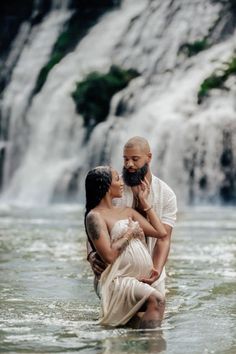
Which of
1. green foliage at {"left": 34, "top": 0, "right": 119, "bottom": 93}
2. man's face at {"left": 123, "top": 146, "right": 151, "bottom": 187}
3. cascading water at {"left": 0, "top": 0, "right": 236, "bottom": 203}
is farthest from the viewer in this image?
green foliage at {"left": 34, "top": 0, "right": 119, "bottom": 93}

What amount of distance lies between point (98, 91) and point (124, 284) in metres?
34.6

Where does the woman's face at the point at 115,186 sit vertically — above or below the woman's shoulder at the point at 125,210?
above

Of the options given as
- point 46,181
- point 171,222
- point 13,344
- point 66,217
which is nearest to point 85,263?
point 171,222

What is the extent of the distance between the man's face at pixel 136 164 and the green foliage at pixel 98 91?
108ft

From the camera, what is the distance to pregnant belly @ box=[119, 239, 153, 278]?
6.90 metres

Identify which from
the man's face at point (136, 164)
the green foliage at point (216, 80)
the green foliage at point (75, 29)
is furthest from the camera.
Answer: the green foliage at point (75, 29)

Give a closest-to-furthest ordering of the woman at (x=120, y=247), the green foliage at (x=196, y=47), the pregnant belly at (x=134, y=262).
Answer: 1. the woman at (x=120, y=247)
2. the pregnant belly at (x=134, y=262)
3. the green foliage at (x=196, y=47)

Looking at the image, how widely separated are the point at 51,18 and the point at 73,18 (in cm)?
191

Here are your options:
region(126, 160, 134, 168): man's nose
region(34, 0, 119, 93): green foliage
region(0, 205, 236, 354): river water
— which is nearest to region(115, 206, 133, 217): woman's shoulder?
region(126, 160, 134, 168): man's nose

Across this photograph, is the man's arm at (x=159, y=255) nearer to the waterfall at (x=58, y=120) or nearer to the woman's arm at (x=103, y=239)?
the woman's arm at (x=103, y=239)

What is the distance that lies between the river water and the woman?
16 centimetres

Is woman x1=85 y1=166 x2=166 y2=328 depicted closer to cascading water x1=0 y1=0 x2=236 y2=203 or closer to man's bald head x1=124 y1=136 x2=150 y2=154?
man's bald head x1=124 y1=136 x2=150 y2=154

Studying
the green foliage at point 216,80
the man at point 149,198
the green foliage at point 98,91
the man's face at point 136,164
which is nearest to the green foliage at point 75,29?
the green foliage at point 98,91

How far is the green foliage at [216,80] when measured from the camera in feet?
110
